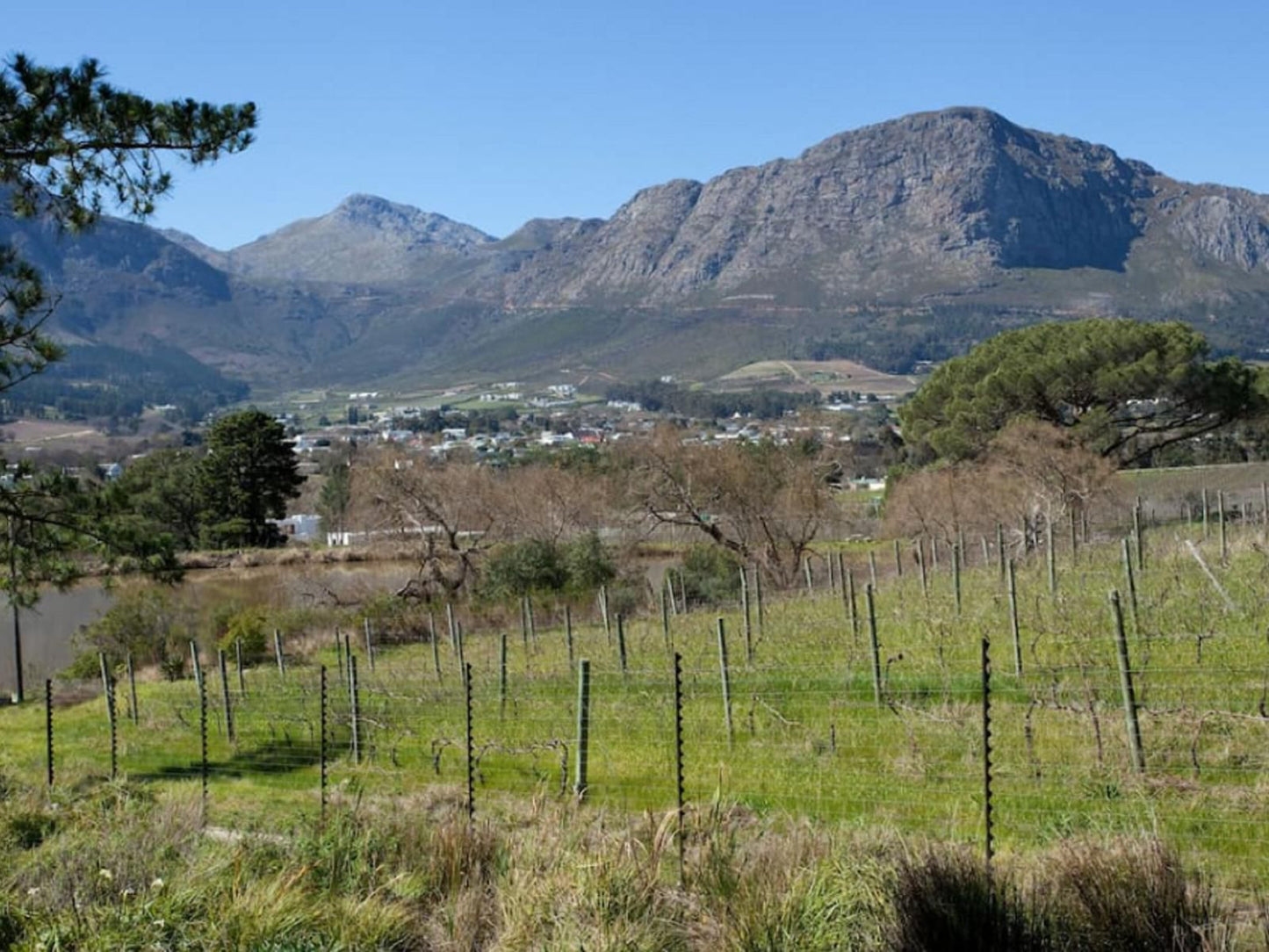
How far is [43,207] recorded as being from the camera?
11516 millimetres

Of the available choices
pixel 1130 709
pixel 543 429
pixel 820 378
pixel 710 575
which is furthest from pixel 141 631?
pixel 820 378

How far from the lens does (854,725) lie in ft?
39.1

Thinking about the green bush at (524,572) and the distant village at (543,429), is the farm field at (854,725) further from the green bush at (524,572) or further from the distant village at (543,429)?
the distant village at (543,429)

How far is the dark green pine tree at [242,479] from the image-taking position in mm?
53531

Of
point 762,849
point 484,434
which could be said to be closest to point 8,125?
point 762,849

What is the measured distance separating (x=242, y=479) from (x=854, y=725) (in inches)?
1824

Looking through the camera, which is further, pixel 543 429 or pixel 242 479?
pixel 543 429

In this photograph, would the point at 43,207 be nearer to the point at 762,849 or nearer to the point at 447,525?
the point at 762,849

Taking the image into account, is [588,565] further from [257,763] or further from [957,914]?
[957,914]

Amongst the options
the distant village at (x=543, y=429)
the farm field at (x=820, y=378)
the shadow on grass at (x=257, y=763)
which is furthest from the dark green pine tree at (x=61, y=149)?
the farm field at (x=820, y=378)

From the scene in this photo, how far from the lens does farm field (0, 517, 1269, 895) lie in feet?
28.5

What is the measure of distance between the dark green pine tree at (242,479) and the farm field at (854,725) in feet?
101

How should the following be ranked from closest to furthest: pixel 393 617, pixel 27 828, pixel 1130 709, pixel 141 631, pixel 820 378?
pixel 27 828, pixel 1130 709, pixel 141 631, pixel 393 617, pixel 820 378

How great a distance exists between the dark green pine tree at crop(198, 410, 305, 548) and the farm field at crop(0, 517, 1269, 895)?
101 feet
